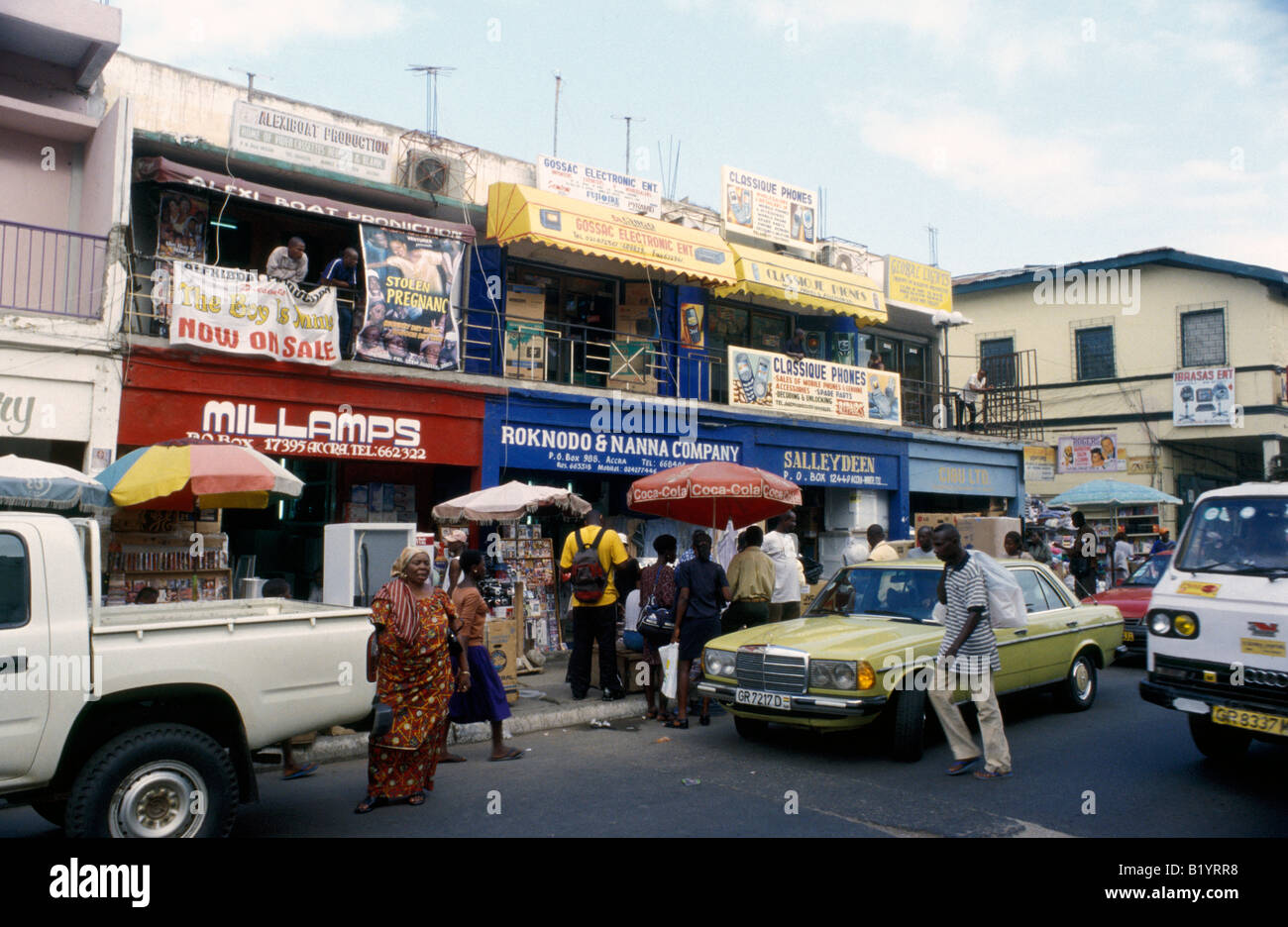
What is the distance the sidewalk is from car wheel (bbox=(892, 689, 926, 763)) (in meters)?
3.26

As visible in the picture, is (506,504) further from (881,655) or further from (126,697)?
(126,697)

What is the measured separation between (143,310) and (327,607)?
7.57 meters

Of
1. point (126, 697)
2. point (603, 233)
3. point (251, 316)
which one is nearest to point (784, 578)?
point (603, 233)

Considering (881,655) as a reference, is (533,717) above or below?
below

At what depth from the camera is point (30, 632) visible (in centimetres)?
448

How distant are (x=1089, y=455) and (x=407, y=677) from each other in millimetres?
24850

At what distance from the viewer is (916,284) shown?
20391mm

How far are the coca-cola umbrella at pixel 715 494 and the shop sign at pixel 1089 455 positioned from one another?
17882mm

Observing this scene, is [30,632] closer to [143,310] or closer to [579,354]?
[143,310]

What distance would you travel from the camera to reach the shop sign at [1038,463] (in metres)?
22.9

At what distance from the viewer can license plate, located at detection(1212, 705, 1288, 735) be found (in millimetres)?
5801

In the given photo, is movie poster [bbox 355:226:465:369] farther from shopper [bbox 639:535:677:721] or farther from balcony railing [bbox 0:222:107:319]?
shopper [bbox 639:535:677:721]

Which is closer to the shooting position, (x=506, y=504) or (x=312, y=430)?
(x=506, y=504)
